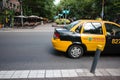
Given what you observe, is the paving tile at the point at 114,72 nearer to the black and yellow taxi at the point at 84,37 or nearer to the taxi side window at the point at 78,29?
the black and yellow taxi at the point at 84,37

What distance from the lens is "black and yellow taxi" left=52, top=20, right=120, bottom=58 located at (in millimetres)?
8703

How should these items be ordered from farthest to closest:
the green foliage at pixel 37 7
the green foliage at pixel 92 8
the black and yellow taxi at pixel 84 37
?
the green foliage at pixel 37 7 → the green foliage at pixel 92 8 → the black and yellow taxi at pixel 84 37

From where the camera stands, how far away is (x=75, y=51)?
28.7 feet

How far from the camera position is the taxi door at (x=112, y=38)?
8820 millimetres

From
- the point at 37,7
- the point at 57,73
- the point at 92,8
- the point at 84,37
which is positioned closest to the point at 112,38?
the point at 84,37

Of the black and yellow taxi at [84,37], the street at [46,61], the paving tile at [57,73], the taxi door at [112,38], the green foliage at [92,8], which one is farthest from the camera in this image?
the green foliage at [92,8]

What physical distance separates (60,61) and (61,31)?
4.42 ft

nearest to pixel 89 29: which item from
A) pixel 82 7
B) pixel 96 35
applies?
pixel 96 35

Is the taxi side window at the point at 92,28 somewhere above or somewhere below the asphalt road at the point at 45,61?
above

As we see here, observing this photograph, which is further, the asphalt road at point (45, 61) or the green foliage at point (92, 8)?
the green foliage at point (92, 8)

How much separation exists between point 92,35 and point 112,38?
2.87 feet

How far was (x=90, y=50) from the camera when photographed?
29.3 ft

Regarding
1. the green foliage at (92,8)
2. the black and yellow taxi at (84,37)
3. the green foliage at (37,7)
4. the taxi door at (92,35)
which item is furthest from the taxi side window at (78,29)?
the green foliage at (37,7)

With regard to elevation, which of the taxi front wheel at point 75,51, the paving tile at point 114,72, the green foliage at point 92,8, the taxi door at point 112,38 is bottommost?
the paving tile at point 114,72
